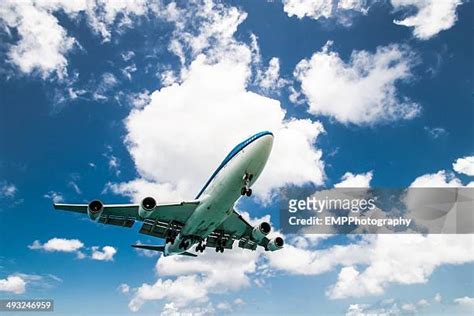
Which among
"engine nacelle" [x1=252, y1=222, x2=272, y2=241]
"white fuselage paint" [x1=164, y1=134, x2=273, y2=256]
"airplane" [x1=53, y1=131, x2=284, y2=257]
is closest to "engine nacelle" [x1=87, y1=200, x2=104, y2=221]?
"airplane" [x1=53, y1=131, x2=284, y2=257]

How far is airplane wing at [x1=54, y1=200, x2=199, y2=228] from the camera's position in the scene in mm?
29172

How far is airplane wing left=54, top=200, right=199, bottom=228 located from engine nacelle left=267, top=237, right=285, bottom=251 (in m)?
7.65

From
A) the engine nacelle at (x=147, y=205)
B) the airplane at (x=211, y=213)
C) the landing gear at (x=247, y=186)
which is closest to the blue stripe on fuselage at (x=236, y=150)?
the airplane at (x=211, y=213)

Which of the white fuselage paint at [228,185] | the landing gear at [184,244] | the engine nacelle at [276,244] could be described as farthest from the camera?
the engine nacelle at [276,244]

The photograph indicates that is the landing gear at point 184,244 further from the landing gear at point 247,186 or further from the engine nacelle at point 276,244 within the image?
the landing gear at point 247,186

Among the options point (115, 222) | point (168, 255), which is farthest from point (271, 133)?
point (168, 255)

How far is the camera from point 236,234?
116 feet

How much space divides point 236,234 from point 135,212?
880cm

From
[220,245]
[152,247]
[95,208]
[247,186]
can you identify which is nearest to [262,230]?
[220,245]

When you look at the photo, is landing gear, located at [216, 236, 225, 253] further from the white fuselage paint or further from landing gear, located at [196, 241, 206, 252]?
the white fuselage paint

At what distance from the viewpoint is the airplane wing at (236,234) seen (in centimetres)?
3400

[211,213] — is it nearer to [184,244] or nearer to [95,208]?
[184,244]

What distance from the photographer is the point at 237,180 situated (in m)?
24.5

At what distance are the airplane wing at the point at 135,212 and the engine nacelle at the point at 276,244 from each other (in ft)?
25.1
